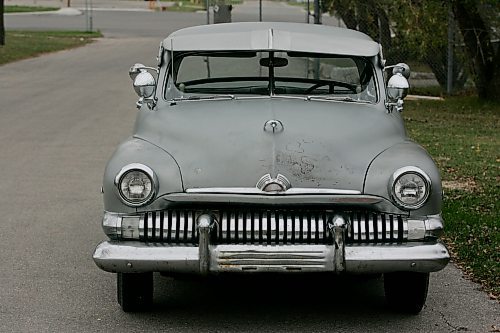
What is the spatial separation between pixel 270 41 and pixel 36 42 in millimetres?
27014

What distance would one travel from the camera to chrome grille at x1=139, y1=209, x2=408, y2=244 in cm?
588

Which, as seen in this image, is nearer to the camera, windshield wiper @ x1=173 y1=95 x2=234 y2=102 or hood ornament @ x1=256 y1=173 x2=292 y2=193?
hood ornament @ x1=256 y1=173 x2=292 y2=193

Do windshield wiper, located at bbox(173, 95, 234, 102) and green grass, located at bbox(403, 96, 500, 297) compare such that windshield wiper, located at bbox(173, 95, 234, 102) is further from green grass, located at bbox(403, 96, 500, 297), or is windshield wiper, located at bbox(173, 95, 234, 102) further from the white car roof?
green grass, located at bbox(403, 96, 500, 297)

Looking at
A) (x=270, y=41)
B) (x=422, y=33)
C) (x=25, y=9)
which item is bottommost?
(x=25, y=9)

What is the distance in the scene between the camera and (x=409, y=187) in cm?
602

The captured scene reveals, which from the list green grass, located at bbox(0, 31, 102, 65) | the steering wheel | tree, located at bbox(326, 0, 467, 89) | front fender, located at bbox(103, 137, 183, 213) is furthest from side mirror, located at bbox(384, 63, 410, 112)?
green grass, located at bbox(0, 31, 102, 65)

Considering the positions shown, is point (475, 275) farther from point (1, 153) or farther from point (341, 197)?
point (1, 153)

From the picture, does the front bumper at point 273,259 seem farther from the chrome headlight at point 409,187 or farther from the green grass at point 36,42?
the green grass at point 36,42

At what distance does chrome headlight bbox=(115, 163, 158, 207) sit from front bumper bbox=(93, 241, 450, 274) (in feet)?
0.88

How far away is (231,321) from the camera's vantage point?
6.34 m

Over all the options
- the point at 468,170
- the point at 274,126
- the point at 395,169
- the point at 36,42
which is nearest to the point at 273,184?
the point at 274,126

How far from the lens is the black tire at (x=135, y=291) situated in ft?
20.6

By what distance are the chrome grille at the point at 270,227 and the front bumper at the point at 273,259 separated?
70 mm

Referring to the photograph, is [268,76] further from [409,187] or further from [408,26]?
[408,26]
